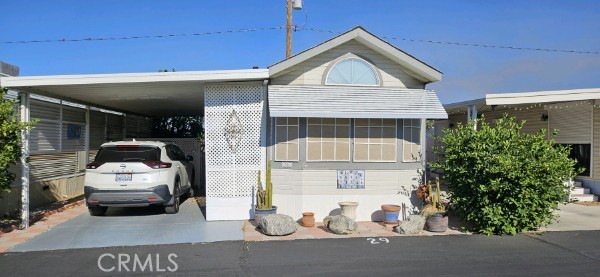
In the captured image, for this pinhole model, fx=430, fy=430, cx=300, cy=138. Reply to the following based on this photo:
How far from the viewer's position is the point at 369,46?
28.7 ft

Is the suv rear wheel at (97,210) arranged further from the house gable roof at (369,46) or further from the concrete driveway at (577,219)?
the concrete driveway at (577,219)

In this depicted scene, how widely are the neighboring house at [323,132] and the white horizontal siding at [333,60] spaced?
2 cm

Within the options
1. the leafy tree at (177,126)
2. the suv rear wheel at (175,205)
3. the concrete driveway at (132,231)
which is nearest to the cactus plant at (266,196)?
the concrete driveway at (132,231)

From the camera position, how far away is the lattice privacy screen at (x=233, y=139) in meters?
8.78

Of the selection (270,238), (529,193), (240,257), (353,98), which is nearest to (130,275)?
(240,257)

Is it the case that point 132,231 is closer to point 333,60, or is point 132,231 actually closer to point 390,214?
point 390,214

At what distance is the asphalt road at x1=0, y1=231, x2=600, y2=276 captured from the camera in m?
5.56

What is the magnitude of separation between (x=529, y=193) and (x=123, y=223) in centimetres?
759

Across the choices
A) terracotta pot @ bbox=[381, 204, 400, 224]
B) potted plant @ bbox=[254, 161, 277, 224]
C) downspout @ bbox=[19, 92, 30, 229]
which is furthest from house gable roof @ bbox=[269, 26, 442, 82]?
downspout @ bbox=[19, 92, 30, 229]

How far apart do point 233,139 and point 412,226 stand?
12.7ft

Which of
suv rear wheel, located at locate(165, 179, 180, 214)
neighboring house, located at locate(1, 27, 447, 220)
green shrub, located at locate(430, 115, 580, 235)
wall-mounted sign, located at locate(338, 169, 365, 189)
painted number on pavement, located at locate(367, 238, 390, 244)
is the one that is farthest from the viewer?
suv rear wheel, located at locate(165, 179, 180, 214)

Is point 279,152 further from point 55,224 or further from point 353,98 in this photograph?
point 55,224

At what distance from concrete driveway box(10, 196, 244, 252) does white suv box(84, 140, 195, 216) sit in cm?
40

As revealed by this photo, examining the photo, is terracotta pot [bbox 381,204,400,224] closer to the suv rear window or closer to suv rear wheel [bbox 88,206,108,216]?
the suv rear window
